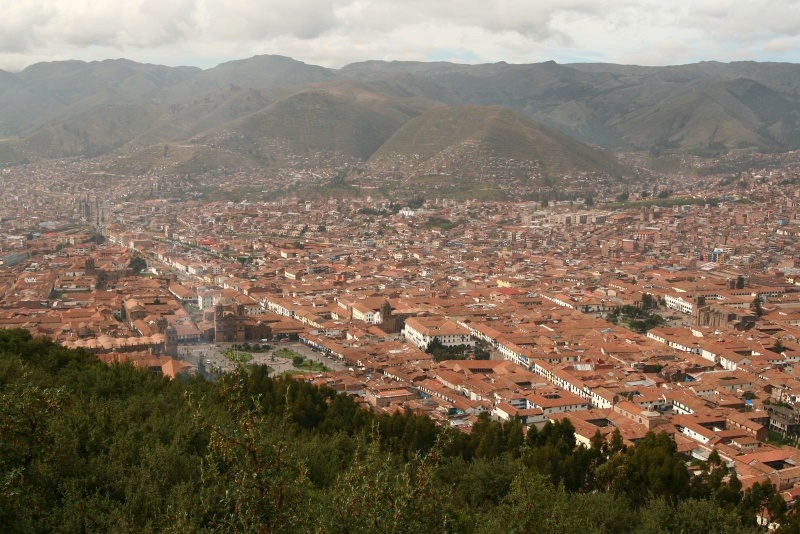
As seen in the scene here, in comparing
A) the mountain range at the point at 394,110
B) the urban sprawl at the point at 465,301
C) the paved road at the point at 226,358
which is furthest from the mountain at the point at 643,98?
the paved road at the point at 226,358

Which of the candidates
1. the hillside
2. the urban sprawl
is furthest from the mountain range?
the urban sprawl

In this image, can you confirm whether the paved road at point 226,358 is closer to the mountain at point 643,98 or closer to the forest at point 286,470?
the forest at point 286,470

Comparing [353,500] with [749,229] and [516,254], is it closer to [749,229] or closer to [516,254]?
[516,254]

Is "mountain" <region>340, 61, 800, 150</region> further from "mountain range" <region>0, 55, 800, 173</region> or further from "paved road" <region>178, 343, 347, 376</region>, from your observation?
"paved road" <region>178, 343, 347, 376</region>

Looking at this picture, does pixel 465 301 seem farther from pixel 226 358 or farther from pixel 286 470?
pixel 286 470

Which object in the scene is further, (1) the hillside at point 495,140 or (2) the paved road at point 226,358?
(1) the hillside at point 495,140

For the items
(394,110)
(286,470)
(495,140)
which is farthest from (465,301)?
(394,110)
